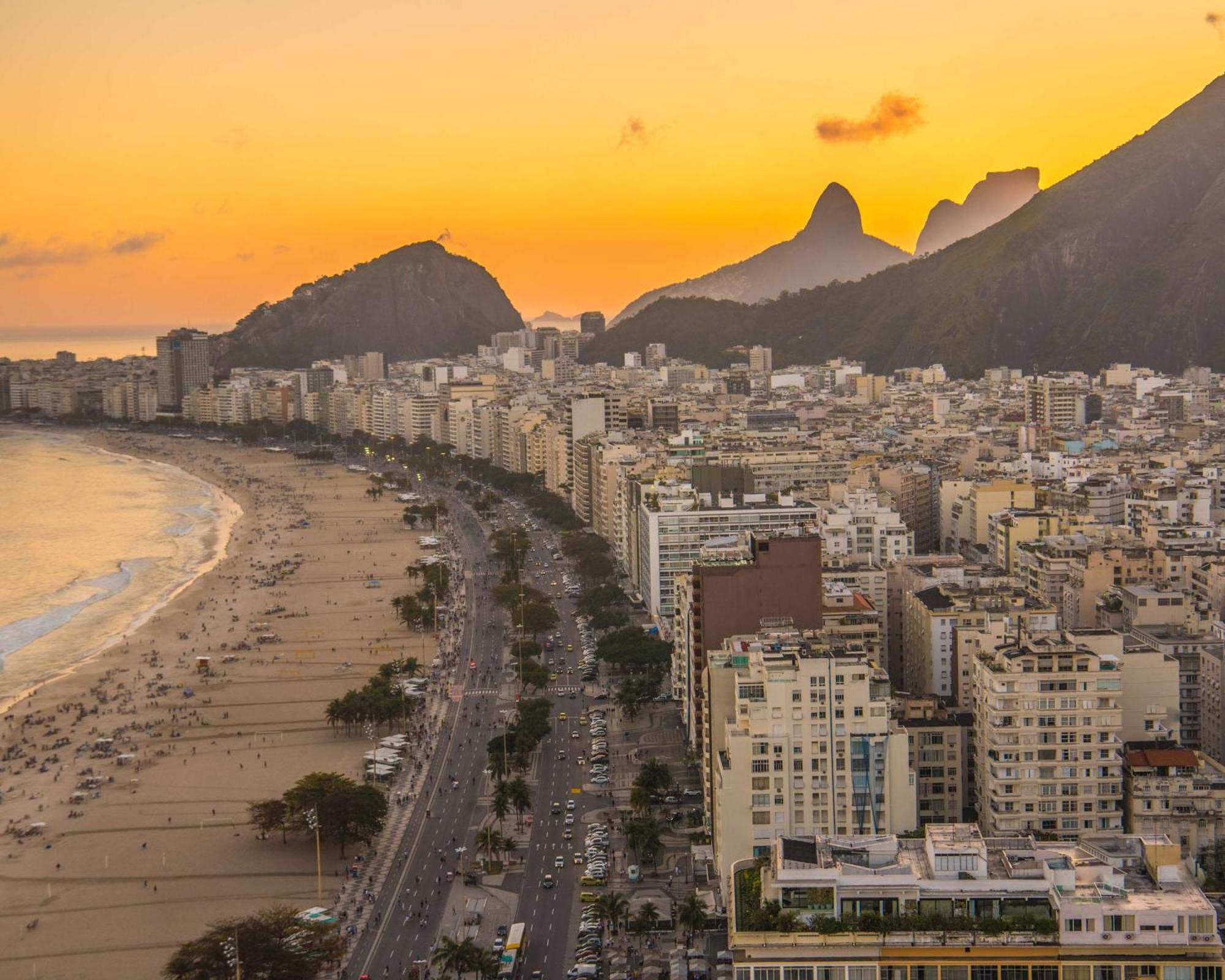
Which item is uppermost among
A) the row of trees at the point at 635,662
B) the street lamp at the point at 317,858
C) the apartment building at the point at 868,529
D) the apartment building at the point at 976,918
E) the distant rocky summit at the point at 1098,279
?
the distant rocky summit at the point at 1098,279

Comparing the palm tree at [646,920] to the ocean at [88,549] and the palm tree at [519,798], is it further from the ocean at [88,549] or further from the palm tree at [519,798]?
the ocean at [88,549]

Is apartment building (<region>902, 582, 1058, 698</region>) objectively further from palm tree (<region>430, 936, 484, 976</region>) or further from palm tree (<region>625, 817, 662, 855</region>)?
palm tree (<region>430, 936, 484, 976</region>)

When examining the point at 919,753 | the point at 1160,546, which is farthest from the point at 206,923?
the point at 1160,546

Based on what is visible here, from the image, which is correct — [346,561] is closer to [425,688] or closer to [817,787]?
[425,688]

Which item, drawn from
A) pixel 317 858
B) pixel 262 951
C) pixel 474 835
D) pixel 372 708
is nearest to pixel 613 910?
pixel 262 951

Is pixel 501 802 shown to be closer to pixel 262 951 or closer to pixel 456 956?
pixel 456 956

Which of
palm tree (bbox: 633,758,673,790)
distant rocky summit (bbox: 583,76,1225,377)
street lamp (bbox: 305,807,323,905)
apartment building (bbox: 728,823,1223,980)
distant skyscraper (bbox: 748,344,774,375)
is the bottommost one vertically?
street lamp (bbox: 305,807,323,905)

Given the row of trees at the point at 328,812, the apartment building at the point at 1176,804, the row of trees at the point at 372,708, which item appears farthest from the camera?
the row of trees at the point at 372,708

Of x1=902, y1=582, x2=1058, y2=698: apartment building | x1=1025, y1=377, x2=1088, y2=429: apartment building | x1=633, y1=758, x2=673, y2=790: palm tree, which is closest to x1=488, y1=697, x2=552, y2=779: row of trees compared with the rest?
x1=633, y1=758, x2=673, y2=790: palm tree

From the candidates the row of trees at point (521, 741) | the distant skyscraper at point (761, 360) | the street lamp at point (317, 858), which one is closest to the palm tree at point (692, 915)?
the street lamp at point (317, 858)
